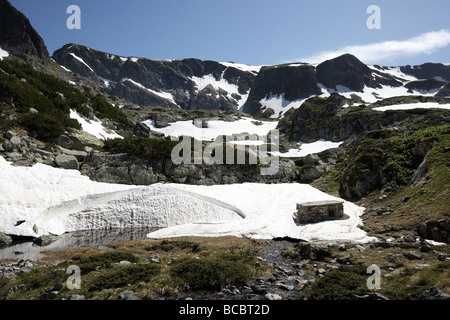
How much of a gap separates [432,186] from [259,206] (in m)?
16.7

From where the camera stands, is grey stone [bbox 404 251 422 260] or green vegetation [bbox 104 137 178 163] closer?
grey stone [bbox 404 251 422 260]

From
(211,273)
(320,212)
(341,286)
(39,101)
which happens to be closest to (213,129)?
(39,101)

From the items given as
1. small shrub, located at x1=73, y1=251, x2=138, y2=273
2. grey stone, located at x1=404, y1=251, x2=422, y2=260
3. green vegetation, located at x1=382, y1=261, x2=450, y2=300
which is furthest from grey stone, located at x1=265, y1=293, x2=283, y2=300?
small shrub, located at x1=73, y1=251, x2=138, y2=273

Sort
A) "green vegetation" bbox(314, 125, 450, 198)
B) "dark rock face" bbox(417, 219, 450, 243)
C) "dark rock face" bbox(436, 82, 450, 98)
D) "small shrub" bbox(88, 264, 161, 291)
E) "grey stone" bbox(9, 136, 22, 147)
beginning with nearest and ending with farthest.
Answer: "small shrub" bbox(88, 264, 161, 291)
"dark rock face" bbox(417, 219, 450, 243)
"green vegetation" bbox(314, 125, 450, 198)
"grey stone" bbox(9, 136, 22, 147)
"dark rock face" bbox(436, 82, 450, 98)

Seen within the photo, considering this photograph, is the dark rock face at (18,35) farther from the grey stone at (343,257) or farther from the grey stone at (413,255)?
the grey stone at (413,255)

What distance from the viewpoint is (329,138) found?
117 metres

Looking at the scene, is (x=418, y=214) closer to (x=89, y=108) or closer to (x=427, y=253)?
(x=427, y=253)

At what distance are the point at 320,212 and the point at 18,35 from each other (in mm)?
187461

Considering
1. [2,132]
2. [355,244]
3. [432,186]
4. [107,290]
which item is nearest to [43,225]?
[107,290]

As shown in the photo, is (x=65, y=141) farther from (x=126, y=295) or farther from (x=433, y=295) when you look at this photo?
(x=433, y=295)

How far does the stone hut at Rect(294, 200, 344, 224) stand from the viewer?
24031mm

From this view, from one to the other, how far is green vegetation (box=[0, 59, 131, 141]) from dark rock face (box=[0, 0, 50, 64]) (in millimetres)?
103884

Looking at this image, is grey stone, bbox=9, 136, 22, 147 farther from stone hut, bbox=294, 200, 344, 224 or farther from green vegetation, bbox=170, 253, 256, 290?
stone hut, bbox=294, 200, 344, 224

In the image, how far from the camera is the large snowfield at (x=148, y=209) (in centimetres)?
2267
